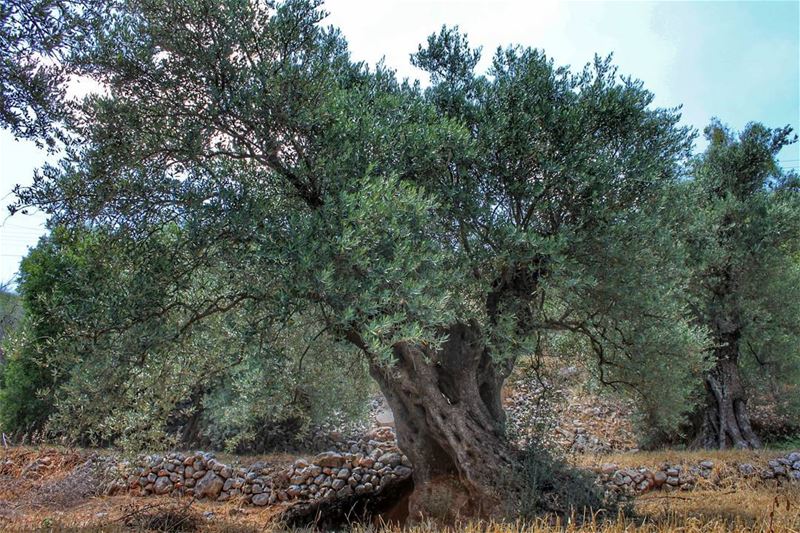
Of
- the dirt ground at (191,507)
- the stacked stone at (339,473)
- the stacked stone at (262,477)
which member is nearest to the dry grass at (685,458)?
the dirt ground at (191,507)

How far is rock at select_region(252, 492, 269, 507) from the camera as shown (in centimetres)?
1100

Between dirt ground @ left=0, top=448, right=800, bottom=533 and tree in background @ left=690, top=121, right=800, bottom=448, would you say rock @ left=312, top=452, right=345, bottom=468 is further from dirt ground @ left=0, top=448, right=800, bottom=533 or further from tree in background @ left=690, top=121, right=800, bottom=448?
tree in background @ left=690, top=121, right=800, bottom=448

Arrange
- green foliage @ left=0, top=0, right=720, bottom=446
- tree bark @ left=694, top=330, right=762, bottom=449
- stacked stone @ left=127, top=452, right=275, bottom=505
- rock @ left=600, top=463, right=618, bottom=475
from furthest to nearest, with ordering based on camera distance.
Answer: tree bark @ left=694, top=330, right=762, bottom=449, rock @ left=600, top=463, right=618, bottom=475, stacked stone @ left=127, top=452, right=275, bottom=505, green foliage @ left=0, top=0, right=720, bottom=446

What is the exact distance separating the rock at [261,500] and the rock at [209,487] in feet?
3.23

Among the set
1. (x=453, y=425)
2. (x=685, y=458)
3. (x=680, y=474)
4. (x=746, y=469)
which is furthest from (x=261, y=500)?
(x=746, y=469)

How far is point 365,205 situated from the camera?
5.15 m

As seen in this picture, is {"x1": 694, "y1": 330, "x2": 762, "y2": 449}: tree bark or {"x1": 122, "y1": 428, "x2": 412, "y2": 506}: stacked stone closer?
{"x1": 122, "y1": 428, "x2": 412, "y2": 506}: stacked stone

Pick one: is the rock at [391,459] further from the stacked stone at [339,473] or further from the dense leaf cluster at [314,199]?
the dense leaf cluster at [314,199]

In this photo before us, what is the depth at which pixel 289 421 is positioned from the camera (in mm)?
15148

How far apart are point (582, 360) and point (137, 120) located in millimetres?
9287

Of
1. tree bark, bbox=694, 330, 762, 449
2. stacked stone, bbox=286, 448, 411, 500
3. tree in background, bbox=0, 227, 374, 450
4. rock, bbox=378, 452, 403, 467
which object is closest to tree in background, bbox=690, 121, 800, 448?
A: tree bark, bbox=694, 330, 762, 449

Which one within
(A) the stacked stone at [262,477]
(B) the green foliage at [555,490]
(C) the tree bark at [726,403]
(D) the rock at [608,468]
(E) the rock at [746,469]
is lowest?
(A) the stacked stone at [262,477]

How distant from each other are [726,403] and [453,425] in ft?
38.5

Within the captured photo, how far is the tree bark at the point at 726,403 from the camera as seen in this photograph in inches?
589
